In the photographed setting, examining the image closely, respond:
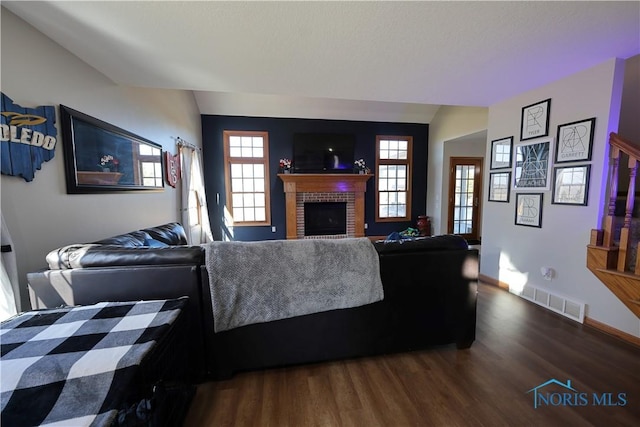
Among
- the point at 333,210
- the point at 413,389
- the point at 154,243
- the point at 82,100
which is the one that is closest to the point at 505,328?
the point at 413,389

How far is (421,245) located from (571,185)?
1.96 m

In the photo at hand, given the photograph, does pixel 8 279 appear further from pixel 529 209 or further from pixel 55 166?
pixel 529 209

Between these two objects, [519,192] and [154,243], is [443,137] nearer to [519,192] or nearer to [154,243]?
[519,192]

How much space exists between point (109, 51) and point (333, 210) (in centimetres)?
444

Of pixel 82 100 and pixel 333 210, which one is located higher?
pixel 82 100

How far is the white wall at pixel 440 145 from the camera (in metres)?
4.69

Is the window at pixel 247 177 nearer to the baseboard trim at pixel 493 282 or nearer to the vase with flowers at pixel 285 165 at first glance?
the vase with flowers at pixel 285 165

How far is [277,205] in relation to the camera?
221 inches

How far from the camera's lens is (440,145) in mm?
5496

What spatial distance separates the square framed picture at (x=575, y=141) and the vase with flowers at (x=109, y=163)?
456 centimetres

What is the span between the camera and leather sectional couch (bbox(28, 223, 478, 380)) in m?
1.49

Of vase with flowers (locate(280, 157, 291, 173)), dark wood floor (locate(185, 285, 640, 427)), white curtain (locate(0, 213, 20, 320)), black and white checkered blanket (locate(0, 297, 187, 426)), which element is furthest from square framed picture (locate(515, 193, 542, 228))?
white curtain (locate(0, 213, 20, 320))

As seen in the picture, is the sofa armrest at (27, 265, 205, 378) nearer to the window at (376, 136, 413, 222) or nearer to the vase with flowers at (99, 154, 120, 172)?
the vase with flowers at (99, 154, 120, 172)

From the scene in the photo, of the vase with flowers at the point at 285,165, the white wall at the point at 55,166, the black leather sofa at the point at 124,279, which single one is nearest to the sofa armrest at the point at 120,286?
the black leather sofa at the point at 124,279
